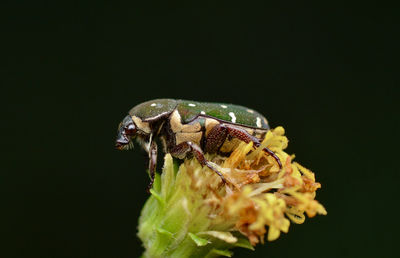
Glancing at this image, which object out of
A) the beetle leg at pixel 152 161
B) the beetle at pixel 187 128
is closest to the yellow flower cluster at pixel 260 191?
the beetle at pixel 187 128

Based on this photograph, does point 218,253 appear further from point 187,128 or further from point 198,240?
point 187,128

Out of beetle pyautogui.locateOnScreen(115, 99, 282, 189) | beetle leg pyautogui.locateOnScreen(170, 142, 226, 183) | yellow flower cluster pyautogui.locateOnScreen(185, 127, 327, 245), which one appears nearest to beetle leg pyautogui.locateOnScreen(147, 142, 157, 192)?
beetle pyautogui.locateOnScreen(115, 99, 282, 189)

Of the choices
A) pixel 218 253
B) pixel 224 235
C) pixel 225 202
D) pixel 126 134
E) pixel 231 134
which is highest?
pixel 231 134

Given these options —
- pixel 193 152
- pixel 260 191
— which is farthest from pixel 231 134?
pixel 260 191

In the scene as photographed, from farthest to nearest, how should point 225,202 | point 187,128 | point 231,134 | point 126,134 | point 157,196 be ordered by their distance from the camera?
1. point 126,134
2. point 187,128
3. point 231,134
4. point 157,196
5. point 225,202

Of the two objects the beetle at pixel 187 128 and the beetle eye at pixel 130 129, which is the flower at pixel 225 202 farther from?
the beetle eye at pixel 130 129

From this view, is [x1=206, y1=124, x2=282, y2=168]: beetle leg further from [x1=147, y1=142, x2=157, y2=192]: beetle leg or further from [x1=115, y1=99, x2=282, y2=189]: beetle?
[x1=147, y1=142, x2=157, y2=192]: beetle leg

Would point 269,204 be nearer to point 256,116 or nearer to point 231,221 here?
point 231,221
